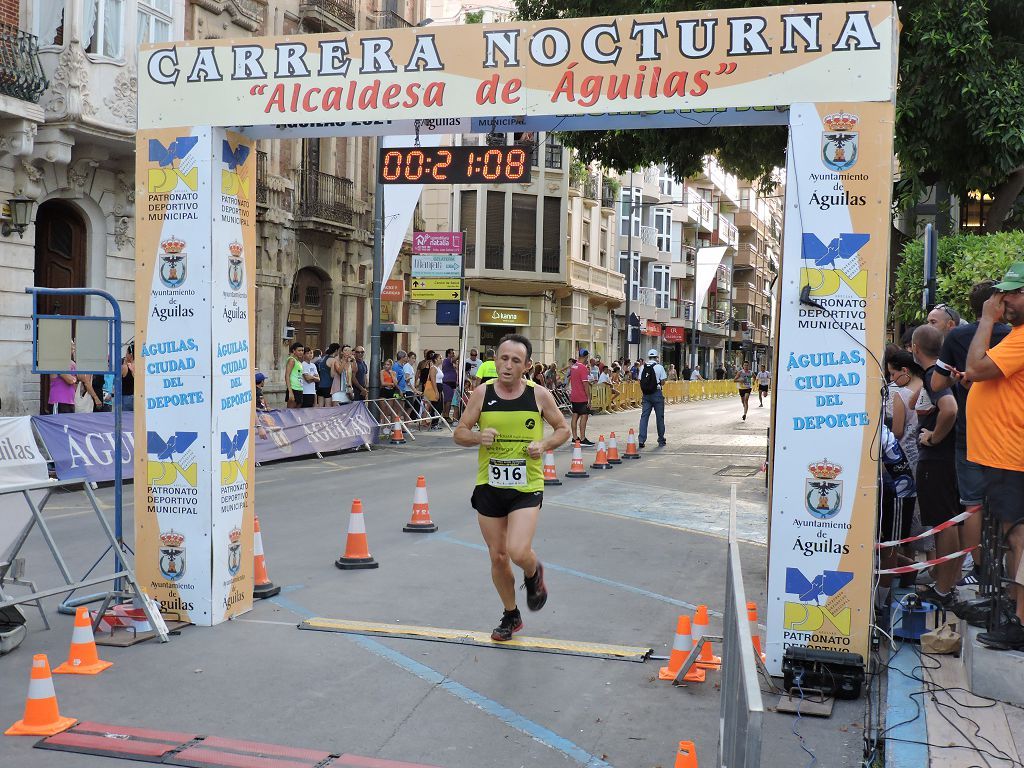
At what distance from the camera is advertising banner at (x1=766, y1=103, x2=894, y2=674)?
5.95 meters

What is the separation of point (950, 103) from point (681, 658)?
10046 mm

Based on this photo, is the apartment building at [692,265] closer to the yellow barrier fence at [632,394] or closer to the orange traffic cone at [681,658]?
the yellow barrier fence at [632,394]

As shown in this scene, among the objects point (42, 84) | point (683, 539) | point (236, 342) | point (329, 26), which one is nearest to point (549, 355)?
point (329, 26)

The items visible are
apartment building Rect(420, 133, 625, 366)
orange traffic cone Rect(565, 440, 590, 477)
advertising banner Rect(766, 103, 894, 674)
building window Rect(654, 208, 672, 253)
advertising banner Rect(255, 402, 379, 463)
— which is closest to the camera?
advertising banner Rect(766, 103, 894, 674)

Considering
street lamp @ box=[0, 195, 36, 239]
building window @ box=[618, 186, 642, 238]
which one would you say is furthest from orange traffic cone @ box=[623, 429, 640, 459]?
building window @ box=[618, 186, 642, 238]

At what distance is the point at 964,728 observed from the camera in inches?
204

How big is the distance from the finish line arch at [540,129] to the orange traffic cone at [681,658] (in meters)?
0.45

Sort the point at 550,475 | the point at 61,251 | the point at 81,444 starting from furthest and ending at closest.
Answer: the point at 61,251, the point at 550,475, the point at 81,444

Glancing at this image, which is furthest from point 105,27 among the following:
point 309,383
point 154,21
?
Result: point 309,383

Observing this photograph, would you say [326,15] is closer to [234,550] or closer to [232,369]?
[232,369]

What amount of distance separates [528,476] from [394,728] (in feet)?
→ 6.74

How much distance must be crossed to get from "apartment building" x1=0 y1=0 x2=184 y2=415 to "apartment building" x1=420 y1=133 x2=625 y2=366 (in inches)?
790

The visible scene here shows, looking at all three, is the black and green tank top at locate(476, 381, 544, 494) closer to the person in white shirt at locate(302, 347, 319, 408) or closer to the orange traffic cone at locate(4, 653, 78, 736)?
the orange traffic cone at locate(4, 653, 78, 736)

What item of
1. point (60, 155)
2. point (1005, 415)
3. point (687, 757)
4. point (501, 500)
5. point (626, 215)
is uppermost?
point (626, 215)
